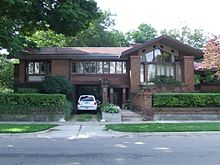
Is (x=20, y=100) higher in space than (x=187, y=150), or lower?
higher

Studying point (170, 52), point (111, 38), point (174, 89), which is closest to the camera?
point (174, 89)

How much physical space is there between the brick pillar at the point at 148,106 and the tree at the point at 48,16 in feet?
A: 19.8

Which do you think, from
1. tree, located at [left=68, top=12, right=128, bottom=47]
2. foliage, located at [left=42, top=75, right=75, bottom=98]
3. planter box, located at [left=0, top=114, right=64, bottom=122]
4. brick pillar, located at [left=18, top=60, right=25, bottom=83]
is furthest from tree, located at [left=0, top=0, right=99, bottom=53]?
tree, located at [left=68, top=12, right=128, bottom=47]

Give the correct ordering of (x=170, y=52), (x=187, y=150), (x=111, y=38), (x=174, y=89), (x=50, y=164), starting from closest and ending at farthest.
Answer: (x=50, y=164) → (x=187, y=150) → (x=174, y=89) → (x=170, y=52) → (x=111, y=38)

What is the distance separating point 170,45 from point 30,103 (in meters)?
16.8

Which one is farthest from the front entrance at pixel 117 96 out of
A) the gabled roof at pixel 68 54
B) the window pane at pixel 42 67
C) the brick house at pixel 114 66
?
the window pane at pixel 42 67

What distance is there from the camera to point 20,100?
83.5 ft

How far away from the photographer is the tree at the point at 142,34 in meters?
75.5

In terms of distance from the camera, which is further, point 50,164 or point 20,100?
point 20,100

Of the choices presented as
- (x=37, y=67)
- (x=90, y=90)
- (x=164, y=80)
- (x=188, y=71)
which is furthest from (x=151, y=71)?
(x=37, y=67)

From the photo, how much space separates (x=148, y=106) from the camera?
84.4ft

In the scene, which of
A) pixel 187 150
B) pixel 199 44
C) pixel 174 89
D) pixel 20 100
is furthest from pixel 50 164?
pixel 199 44

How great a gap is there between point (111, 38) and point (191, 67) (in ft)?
69.1

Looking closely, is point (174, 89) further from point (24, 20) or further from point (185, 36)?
point (185, 36)
